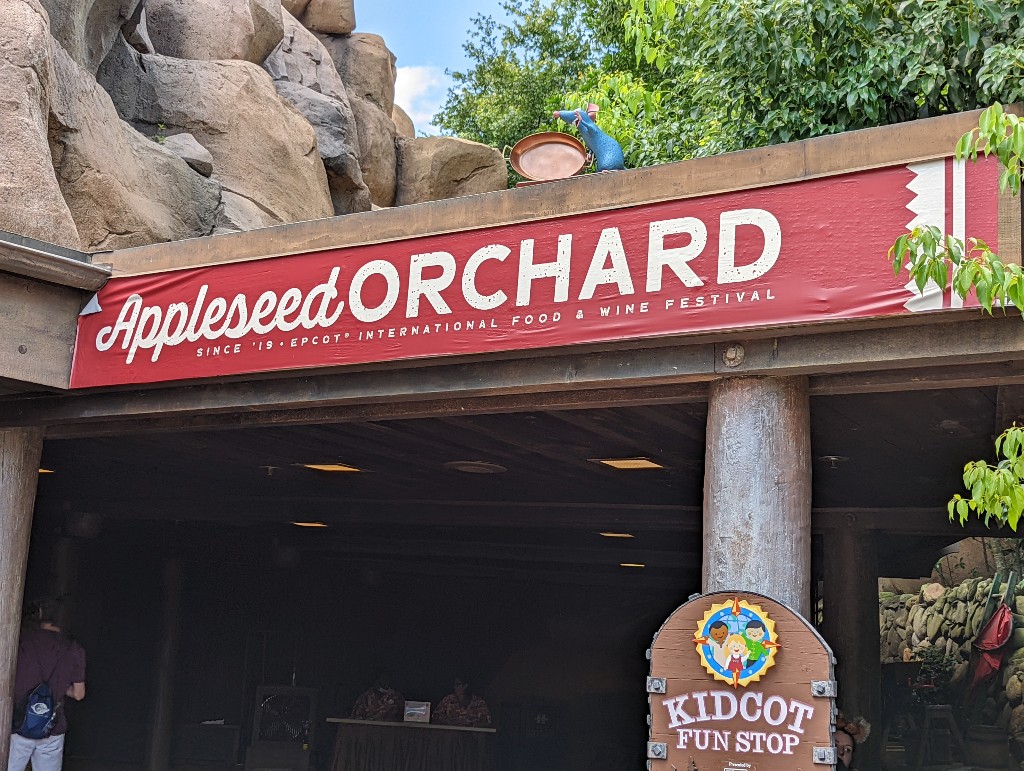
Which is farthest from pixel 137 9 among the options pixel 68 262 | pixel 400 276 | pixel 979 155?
pixel 979 155

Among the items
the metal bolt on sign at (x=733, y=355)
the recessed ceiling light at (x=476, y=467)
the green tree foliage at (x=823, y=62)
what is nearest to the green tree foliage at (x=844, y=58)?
the green tree foliage at (x=823, y=62)

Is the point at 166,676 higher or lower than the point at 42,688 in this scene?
lower

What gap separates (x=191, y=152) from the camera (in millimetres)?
12641

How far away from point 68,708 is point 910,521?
9.76 meters

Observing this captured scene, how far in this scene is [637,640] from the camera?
1491 cm

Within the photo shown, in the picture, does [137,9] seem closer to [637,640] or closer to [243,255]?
[243,255]

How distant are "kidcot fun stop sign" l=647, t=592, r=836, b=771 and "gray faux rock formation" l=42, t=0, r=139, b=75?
327 inches

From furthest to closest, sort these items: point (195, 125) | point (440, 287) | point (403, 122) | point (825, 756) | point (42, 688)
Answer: point (403, 122) → point (195, 125) → point (42, 688) → point (440, 287) → point (825, 756)

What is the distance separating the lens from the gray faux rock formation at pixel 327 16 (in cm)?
2111

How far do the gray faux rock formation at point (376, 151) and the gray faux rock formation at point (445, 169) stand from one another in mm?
254

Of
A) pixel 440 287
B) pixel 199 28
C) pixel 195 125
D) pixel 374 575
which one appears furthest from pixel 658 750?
pixel 199 28

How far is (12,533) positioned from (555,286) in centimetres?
420

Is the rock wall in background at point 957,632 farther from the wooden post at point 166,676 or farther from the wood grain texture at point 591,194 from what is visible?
the wood grain texture at point 591,194

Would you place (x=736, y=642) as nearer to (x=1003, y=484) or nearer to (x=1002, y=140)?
(x=1003, y=484)
